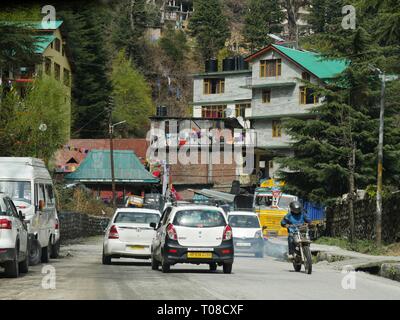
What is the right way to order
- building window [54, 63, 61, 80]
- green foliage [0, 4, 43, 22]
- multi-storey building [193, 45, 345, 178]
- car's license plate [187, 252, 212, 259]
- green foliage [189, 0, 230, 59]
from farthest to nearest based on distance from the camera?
1. green foliage [189, 0, 230, 59]
2. multi-storey building [193, 45, 345, 178]
3. building window [54, 63, 61, 80]
4. car's license plate [187, 252, 212, 259]
5. green foliage [0, 4, 43, 22]

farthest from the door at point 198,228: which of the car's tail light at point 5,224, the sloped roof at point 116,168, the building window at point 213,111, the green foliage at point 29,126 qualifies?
the building window at point 213,111

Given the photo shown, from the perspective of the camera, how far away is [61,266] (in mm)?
25484

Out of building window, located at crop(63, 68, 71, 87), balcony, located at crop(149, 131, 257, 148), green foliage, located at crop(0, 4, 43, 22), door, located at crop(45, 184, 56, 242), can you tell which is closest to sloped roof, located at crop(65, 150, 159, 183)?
building window, located at crop(63, 68, 71, 87)

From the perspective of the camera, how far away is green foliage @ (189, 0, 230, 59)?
440ft

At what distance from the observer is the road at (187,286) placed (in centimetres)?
1559

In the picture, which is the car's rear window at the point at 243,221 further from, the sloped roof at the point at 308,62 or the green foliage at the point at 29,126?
the sloped roof at the point at 308,62

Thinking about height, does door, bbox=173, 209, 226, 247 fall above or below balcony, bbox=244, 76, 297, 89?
below

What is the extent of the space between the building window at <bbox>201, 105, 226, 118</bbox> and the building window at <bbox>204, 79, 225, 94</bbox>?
1799 mm

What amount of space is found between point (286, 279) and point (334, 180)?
26.6 m

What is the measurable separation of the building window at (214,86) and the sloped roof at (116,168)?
18942 mm

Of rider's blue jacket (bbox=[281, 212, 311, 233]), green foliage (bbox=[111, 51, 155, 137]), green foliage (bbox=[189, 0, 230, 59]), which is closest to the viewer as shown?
rider's blue jacket (bbox=[281, 212, 311, 233])

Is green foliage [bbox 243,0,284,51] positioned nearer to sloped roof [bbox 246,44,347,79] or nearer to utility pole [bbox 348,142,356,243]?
sloped roof [bbox 246,44,347,79]

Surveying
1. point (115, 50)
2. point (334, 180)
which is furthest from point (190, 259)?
point (115, 50)

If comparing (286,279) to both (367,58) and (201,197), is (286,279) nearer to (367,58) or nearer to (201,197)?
(367,58)
